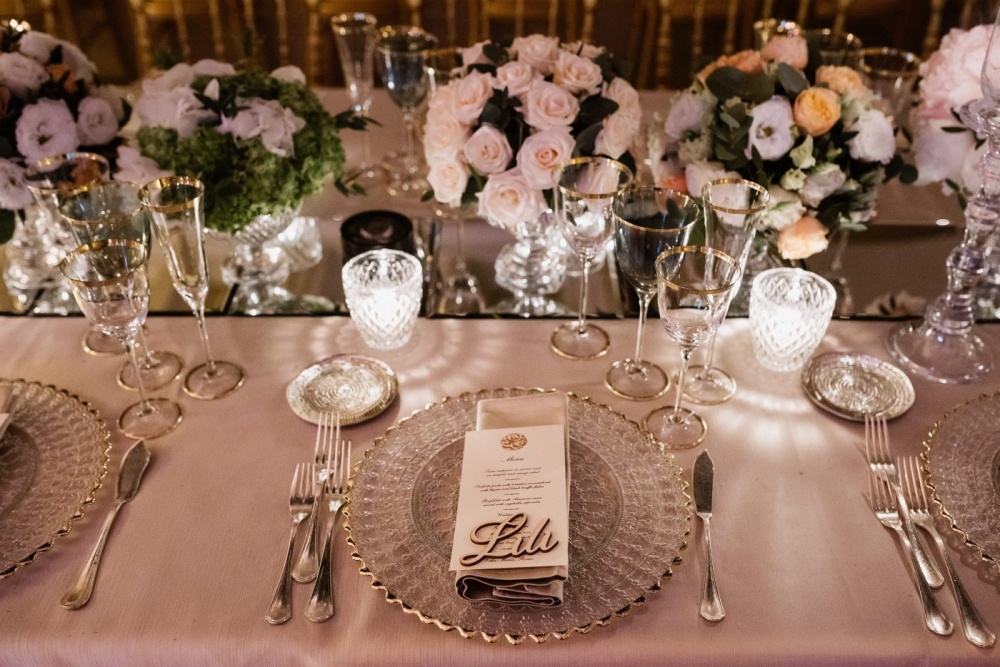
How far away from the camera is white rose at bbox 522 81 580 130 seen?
111 cm

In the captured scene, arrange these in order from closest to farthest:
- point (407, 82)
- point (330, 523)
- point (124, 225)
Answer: point (330, 523) → point (124, 225) → point (407, 82)

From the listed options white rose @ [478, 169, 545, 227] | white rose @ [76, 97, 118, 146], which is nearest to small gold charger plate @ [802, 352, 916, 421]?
white rose @ [478, 169, 545, 227]

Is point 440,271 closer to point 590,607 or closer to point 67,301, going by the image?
point 67,301

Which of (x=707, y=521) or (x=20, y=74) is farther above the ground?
(x=20, y=74)

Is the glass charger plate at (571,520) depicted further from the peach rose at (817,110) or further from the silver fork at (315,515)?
the peach rose at (817,110)

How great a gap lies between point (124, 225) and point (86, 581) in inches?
16.4

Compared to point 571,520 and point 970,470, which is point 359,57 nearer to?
point 571,520

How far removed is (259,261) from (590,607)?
79cm

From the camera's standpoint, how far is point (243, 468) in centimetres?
93

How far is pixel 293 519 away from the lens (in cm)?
87

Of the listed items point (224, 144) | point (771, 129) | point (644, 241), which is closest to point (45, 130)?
point (224, 144)

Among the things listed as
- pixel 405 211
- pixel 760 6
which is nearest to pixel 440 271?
pixel 405 211

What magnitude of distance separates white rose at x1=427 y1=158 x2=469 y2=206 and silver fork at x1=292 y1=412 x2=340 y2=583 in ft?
1.25

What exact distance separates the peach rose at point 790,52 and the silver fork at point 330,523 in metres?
0.82
